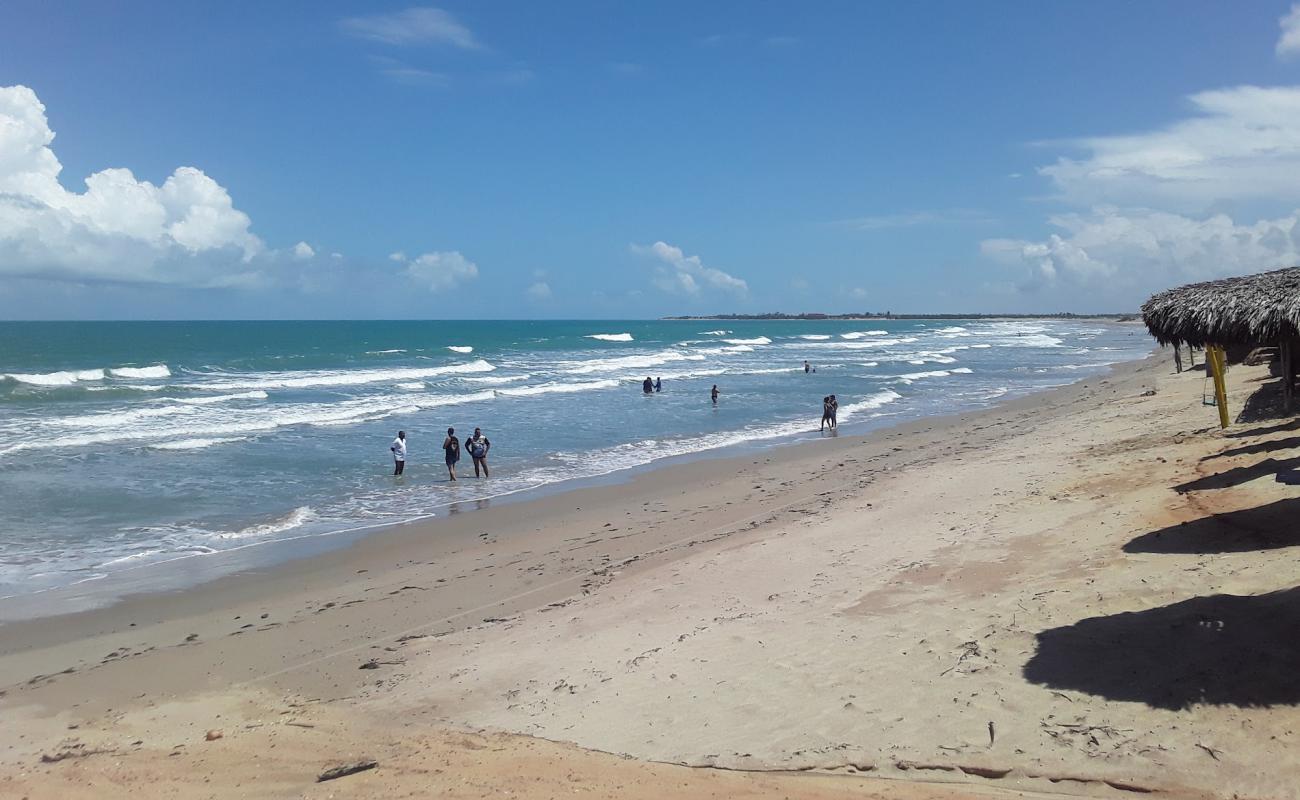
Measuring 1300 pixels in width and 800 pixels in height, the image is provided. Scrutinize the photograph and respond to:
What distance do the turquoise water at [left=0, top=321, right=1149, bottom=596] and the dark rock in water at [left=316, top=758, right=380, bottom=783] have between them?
25.9 ft

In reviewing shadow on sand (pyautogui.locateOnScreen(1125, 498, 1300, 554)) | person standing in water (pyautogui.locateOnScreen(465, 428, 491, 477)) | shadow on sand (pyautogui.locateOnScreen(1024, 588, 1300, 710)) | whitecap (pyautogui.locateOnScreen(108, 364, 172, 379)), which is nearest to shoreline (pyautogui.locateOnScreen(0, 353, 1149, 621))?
person standing in water (pyautogui.locateOnScreen(465, 428, 491, 477))

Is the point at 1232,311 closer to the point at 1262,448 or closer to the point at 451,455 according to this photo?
the point at 1262,448

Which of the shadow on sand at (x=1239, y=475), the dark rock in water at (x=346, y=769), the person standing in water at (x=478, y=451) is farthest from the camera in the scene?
the person standing in water at (x=478, y=451)

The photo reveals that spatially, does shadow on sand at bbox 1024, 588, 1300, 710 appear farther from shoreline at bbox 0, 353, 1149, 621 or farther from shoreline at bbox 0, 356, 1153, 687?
shoreline at bbox 0, 353, 1149, 621

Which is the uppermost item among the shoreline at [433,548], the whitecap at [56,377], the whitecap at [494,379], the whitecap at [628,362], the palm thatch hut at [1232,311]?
the palm thatch hut at [1232,311]

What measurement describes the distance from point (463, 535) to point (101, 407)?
2394 cm

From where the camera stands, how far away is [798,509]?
1355 cm

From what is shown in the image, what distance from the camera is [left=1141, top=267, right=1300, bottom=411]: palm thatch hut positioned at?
6840mm

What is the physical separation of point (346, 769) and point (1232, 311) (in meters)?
7.81

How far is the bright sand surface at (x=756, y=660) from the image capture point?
5098 millimetres

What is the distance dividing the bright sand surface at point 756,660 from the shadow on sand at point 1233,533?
3cm

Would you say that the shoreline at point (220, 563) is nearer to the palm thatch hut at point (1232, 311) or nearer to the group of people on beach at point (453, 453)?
the group of people on beach at point (453, 453)

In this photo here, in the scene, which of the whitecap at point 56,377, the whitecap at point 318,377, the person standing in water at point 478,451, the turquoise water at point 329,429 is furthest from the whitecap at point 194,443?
the whitecap at point 56,377

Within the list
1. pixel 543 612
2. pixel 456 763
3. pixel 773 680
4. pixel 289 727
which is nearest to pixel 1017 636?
pixel 773 680
